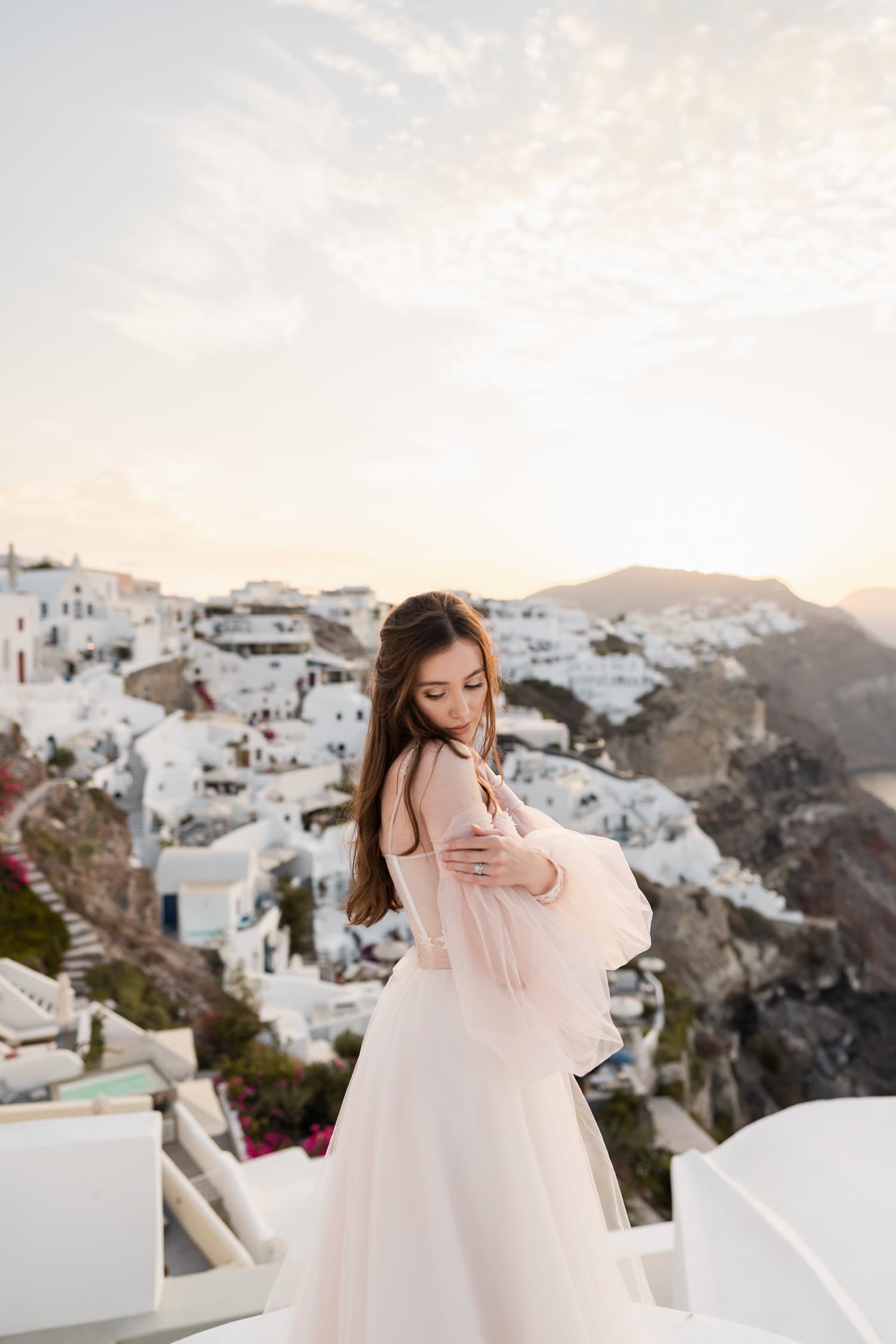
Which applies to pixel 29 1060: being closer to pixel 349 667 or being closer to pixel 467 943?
pixel 467 943

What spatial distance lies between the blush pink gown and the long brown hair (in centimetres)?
6

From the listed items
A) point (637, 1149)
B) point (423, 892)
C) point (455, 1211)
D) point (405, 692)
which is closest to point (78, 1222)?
point (455, 1211)

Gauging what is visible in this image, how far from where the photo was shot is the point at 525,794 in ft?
61.2

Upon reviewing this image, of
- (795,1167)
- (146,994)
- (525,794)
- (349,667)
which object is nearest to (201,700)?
(349,667)

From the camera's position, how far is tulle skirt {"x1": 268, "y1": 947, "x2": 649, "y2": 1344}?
116 cm

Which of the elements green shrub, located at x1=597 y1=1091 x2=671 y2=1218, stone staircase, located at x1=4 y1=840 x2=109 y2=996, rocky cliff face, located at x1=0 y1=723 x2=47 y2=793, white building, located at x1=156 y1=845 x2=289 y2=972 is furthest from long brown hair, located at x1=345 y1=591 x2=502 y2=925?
rocky cliff face, located at x1=0 y1=723 x2=47 y2=793

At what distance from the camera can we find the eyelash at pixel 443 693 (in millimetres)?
1325

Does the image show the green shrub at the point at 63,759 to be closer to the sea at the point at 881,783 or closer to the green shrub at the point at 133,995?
the green shrub at the point at 133,995

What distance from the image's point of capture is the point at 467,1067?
4.00ft

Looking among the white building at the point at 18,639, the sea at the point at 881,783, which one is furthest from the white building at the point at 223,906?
the sea at the point at 881,783

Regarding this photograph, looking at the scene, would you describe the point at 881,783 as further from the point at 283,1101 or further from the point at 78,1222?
the point at 78,1222

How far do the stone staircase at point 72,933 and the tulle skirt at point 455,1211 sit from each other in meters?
8.12

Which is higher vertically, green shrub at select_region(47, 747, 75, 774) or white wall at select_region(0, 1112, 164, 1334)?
white wall at select_region(0, 1112, 164, 1334)

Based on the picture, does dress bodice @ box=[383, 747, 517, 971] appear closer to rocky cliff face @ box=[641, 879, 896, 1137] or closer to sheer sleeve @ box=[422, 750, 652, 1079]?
sheer sleeve @ box=[422, 750, 652, 1079]
